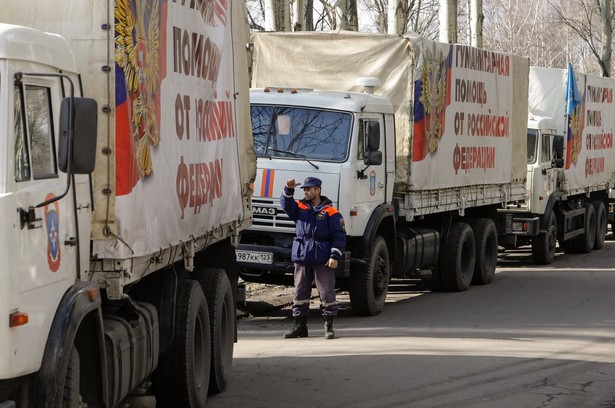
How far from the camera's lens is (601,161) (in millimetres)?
27359

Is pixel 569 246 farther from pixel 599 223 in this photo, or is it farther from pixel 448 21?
pixel 448 21

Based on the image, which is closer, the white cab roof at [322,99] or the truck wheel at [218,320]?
the truck wheel at [218,320]

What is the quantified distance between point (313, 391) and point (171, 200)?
260cm

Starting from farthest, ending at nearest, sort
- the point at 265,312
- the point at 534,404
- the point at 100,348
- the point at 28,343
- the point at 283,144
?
the point at 265,312 → the point at 283,144 → the point at 534,404 → the point at 100,348 → the point at 28,343

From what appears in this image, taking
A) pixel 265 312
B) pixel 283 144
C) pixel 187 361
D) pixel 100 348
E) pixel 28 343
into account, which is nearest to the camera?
pixel 28 343

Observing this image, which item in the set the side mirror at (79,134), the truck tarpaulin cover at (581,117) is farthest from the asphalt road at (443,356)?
the truck tarpaulin cover at (581,117)

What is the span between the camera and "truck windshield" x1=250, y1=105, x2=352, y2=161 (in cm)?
1438

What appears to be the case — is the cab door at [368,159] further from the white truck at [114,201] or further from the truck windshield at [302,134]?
the white truck at [114,201]

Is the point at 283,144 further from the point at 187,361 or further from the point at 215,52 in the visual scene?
the point at 187,361

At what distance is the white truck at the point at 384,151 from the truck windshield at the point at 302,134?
0.04 feet

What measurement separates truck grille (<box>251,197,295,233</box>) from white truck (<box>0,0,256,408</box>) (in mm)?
4053

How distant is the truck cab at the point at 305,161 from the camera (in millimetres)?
14234

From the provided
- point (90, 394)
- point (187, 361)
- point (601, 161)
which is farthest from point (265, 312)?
point (601, 161)

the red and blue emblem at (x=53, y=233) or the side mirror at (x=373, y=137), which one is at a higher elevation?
the side mirror at (x=373, y=137)
